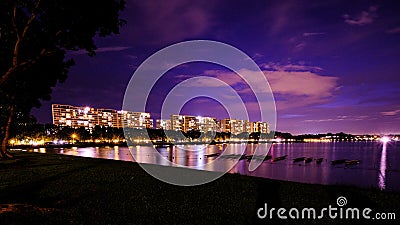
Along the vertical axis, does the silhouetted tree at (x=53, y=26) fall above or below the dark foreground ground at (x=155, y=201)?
above

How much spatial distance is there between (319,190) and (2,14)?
669 inches

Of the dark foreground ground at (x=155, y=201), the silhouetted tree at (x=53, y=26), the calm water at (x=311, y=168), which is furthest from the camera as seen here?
the calm water at (x=311, y=168)

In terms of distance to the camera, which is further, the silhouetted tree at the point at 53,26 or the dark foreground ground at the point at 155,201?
the silhouetted tree at the point at 53,26

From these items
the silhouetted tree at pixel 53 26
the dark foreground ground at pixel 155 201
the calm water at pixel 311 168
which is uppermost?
the silhouetted tree at pixel 53 26

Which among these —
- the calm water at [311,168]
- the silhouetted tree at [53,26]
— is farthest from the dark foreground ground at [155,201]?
the calm water at [311,168]

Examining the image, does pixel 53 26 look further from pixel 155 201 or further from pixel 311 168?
pixel 311 168

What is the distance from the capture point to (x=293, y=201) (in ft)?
37.6

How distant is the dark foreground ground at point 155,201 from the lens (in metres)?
8.75

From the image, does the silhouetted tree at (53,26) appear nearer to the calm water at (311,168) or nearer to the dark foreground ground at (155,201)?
the dark foreground ground at (155,201)

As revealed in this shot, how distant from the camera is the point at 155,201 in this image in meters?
11.2

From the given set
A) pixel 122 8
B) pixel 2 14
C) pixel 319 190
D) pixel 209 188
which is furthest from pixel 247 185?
pixel 2 14

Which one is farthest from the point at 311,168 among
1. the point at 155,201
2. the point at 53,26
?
the point at 53,26

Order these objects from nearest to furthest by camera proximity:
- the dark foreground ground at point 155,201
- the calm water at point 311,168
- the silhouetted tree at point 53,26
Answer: the dark foreground ground at point 155,201, the silhouetted tree at point 53,26, the calm water at point 311,168

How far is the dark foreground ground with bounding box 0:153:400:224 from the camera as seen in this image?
28.7 ft
